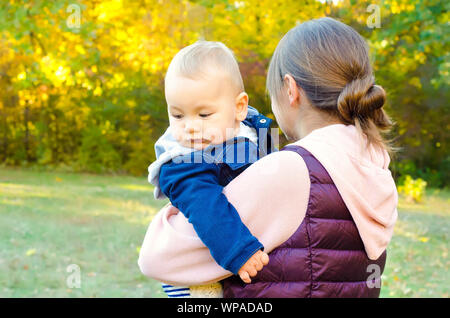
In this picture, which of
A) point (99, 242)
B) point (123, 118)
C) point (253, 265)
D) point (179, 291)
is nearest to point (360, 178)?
point (253, 265)

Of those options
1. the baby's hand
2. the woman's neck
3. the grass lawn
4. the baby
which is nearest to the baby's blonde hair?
the baby

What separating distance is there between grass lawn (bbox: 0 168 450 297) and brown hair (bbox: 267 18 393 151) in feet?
14.0

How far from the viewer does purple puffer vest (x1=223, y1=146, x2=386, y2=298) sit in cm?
157

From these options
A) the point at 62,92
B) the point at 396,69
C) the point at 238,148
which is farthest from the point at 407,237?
the point at 62,92

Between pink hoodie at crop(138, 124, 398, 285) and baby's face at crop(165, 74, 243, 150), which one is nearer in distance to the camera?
pink hoodie at crop(138, 124, 398, 285)

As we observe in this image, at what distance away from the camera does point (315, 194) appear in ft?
5.19

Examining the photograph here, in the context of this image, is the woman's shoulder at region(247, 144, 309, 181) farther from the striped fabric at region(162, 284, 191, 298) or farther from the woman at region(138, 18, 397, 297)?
the striped fabric at region(162, 284, 191, 298)

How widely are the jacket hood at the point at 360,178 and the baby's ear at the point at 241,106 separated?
295mm

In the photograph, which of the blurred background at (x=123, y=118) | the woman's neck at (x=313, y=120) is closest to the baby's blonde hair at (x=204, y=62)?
the woman's neck at (x=313, y=120)

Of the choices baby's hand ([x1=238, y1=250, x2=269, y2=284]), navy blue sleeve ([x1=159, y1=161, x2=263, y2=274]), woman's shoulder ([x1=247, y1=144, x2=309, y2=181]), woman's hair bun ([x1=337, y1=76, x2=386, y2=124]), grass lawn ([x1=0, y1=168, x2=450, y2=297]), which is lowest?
grass lawn ([x1=0, y1=168, x2=450, y2=297])

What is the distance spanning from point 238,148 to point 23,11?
27.7 feet

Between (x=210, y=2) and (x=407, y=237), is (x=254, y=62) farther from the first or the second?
(x=407, y=237)

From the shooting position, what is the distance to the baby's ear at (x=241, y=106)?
6.12 feet

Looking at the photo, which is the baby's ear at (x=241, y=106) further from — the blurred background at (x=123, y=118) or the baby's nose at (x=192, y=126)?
the blurred background at (x=123, y=118)
